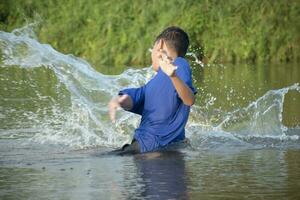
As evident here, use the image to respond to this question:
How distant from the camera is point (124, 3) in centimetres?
3262

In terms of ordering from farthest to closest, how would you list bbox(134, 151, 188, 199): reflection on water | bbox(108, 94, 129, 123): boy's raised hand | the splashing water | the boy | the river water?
the splashing water
the boy
bbox(108, 94, 129, 123): boy's raised hand
the river water
bbox(134, 151, 188, 199): reflection on water

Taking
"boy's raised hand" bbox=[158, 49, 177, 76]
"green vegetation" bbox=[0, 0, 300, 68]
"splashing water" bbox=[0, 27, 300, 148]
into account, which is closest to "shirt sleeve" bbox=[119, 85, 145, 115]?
"boy's raised hand" bbox=[158, 49, 177, 76]

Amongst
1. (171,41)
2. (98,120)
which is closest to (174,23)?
(98,120)

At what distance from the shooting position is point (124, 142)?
1077cm

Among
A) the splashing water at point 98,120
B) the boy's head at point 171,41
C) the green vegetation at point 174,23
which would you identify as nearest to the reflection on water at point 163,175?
the boy's head at point 171,41

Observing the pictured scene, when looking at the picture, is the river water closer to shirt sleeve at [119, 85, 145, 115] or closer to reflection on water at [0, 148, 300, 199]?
reflection on water at [0, 148, 300, 199]

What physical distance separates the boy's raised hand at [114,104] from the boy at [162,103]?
0.12 meters

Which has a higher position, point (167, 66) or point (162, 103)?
point (167, 66)

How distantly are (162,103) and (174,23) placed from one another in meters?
22.1

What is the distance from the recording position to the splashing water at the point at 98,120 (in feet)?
35.8

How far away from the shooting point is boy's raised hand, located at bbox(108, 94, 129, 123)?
8.42m

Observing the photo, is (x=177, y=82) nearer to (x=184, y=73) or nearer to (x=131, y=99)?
(x=184, y=73)

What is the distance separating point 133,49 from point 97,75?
18513 mm

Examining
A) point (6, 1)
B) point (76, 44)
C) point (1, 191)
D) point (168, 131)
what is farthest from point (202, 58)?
point (1, 191)
